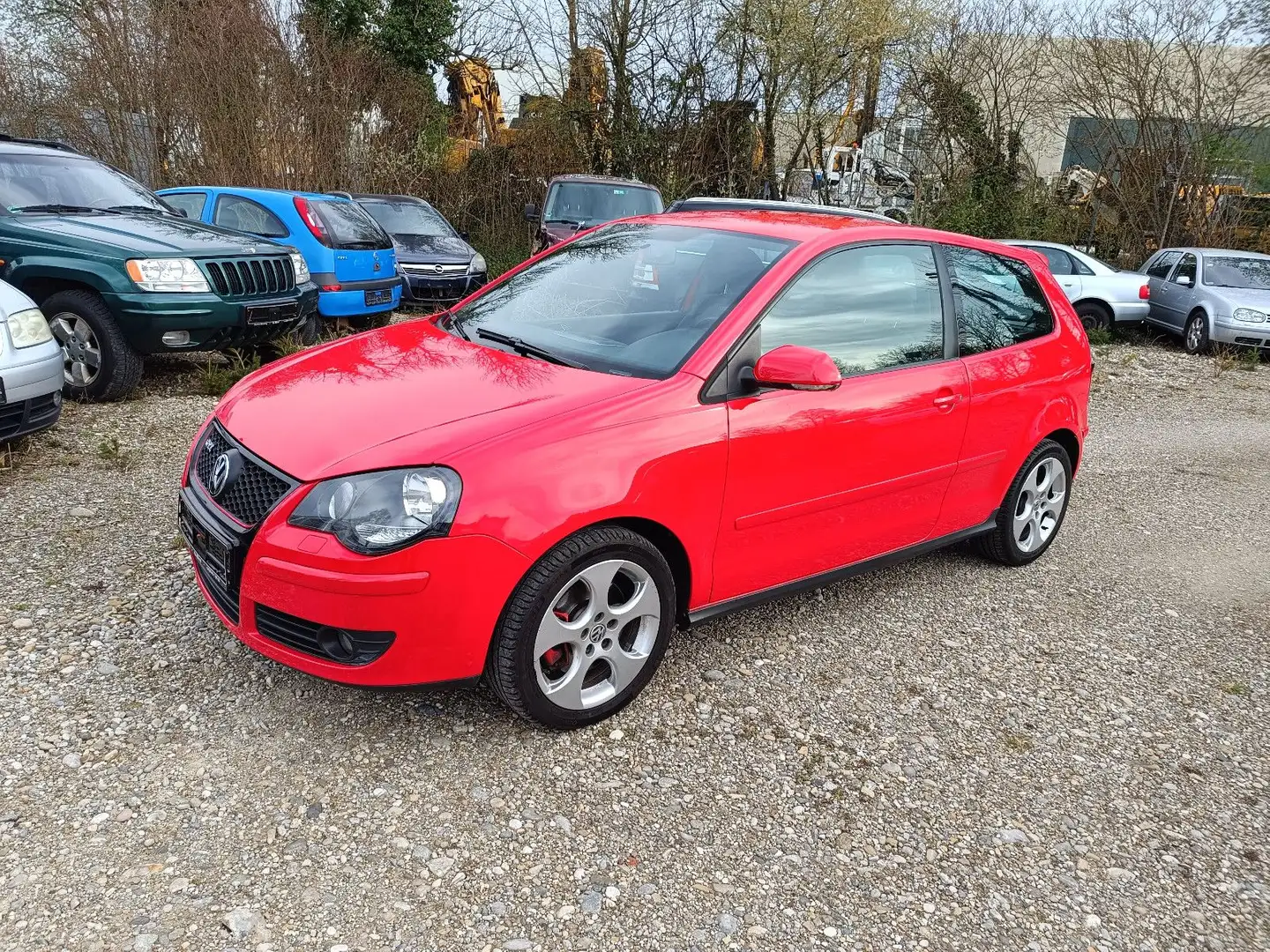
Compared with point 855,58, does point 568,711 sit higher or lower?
lower

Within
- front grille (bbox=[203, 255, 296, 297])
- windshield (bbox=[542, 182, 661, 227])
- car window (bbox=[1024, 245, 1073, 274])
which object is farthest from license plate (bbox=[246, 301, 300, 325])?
car window (bbox=[1024, 245, 1073, 274])

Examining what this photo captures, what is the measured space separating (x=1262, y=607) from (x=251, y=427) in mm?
4703

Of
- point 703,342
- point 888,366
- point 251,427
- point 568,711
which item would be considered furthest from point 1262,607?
point 251,427

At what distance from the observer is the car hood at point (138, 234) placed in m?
6.46

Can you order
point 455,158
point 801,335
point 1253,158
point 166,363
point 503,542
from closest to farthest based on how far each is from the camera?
point 503,542 → point 801,335 → point 166,363 → point 1253,158 → point 455,158

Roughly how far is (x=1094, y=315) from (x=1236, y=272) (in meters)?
1.90

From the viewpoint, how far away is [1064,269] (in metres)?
13.9

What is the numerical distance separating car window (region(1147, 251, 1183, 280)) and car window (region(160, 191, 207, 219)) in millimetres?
13333

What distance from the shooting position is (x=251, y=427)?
3094 mm

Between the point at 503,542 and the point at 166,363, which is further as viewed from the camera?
the point at 166,363

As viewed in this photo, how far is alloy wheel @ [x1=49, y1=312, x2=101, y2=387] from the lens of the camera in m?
6.52

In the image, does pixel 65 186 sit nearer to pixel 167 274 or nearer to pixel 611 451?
pixel 167 274

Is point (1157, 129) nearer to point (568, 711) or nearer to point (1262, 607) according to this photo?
point (1262, 607)

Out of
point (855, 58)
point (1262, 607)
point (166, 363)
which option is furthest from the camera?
point (855, 58)
